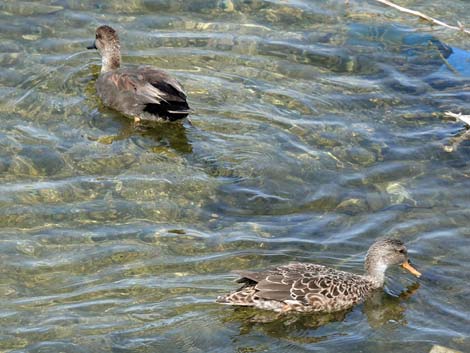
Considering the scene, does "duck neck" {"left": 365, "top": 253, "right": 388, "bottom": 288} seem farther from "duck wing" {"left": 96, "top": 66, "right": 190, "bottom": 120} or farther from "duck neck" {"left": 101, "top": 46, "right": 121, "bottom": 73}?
"duck neck" {"left": 101, "top": 46, "right": 121, "bottom": 73}

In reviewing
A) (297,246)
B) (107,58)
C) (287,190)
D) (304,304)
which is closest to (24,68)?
(107,58)

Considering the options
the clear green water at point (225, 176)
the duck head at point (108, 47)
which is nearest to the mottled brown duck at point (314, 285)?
the clear green water at point (225, 176)

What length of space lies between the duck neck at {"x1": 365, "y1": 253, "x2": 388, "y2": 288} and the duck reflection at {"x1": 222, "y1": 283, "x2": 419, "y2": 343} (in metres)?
0.21

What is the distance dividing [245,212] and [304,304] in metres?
1.73

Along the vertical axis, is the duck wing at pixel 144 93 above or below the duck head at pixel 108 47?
below

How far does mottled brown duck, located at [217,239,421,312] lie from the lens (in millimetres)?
8227

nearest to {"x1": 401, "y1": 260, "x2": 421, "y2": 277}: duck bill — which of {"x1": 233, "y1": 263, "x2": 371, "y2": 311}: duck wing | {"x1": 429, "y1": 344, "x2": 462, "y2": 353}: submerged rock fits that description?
{"x1": 233, "y1": 263, "x2": 371, "y2": 311}: duck wing

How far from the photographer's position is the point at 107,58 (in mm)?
12727

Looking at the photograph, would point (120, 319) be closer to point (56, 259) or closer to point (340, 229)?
point (56, 259)

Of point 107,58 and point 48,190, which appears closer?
point 48,190

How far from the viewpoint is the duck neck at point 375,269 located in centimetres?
893

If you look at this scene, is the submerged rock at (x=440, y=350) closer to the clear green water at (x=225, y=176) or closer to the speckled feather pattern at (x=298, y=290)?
the clear green water at (x=225, y=176)

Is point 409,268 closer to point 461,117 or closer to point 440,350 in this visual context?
point 440,350

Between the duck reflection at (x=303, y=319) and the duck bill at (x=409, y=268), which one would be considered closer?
the duck reflection at (x=303, y=319)
